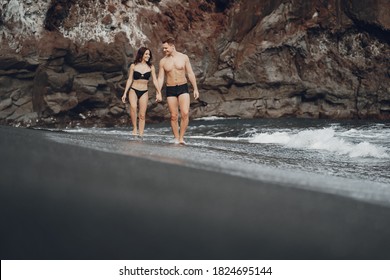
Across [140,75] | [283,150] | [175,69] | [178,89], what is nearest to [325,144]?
[283,150]

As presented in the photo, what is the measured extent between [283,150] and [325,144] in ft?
3.40

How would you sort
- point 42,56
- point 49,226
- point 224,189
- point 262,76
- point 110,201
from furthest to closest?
point 262,76
point 42,56
point 224,189
point 110,201
point 49,226

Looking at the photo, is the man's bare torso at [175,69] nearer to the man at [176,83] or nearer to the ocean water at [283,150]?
the man at [176,83]

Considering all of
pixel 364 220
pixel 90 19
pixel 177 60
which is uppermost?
pixel 90 19

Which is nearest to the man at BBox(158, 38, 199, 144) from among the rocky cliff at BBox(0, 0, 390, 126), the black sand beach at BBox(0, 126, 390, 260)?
the black sand beach at BBox(0, 126, 390, 260)

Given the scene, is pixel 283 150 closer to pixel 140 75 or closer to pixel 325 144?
pixel 325 144

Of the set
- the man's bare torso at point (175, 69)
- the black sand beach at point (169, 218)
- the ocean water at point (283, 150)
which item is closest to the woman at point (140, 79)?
the ocean water at point (283, 150)

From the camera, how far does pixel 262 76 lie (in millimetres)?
16031

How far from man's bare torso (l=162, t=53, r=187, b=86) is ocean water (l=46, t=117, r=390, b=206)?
1075 millimetres

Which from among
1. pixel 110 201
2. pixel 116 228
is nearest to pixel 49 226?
pixel 116 228

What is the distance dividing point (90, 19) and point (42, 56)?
1.75 meters

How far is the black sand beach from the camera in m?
1.94

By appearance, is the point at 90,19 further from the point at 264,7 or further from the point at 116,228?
the point at 116,228

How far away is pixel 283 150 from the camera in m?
8.56
